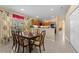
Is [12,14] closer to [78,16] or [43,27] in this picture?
[43,27]

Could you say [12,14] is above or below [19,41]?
above

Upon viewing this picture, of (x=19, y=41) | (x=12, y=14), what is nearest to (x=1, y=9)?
(x=12, y=14)

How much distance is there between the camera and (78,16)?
3744 mm

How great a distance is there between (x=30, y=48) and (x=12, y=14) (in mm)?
2707

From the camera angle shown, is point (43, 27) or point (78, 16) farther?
point (43, 27)
